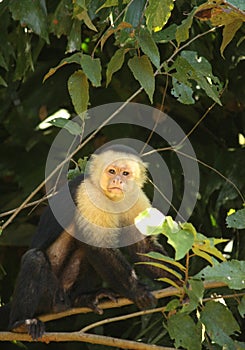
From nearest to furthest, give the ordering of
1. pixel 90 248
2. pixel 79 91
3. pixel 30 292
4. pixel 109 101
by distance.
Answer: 1. pixel 79 91
2. pixel 30 292
3. pixel 90 248
4. pixel 109 101

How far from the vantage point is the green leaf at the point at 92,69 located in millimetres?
3268

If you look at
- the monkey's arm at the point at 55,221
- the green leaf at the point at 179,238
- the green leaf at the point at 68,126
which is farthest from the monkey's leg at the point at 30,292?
the green leaf at the point at 179,238

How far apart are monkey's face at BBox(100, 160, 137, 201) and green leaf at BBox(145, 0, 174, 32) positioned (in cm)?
145

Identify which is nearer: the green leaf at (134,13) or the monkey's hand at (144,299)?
the green leaf at (134,13)

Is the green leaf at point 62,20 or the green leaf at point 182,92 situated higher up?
the green leaf at point 62,20

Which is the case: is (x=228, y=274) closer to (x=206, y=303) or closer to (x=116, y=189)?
(x=206, y=303)

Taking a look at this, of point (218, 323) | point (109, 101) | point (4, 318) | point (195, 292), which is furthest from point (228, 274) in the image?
point (109, 101)

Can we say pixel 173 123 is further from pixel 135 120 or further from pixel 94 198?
pixel 94 198

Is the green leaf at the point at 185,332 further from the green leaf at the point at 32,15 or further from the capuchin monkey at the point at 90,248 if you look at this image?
the green leaf at the point at 32,15

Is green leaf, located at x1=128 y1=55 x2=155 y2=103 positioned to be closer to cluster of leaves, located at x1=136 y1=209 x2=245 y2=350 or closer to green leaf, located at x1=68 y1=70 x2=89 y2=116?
green leaf, located at x1=68 y1=70 x2=89 y2=116

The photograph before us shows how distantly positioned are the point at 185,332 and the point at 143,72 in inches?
43.9

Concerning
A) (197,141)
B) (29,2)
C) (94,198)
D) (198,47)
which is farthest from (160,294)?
(197,141)

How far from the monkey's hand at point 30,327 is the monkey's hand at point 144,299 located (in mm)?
559

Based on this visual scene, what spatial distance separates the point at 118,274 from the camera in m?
4.51
